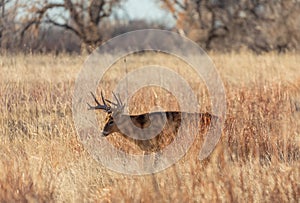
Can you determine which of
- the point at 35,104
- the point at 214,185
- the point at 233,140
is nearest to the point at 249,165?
the point at 233,140

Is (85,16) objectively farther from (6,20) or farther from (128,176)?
(128,176)

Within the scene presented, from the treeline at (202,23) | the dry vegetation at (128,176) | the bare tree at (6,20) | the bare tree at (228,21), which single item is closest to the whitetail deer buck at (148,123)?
the dry vegetation at (128,176)

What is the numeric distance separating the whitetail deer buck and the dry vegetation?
31cm

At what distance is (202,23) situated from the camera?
24.4m

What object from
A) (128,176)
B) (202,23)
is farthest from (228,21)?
(128,176)

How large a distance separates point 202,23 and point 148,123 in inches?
769

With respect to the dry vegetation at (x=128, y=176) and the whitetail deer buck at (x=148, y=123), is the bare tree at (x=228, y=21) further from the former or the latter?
the whitetail deer buck at (x=148, y=123)

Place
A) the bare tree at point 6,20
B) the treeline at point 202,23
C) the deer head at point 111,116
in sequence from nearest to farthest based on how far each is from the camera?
the deer head at point 111,116
the bare tree at point 6,20
the treeline at point 202,23

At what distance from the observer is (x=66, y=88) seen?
7375mm

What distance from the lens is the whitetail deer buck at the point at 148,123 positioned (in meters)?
5.20

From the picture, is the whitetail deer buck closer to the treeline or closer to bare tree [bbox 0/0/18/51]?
bare tree [bbox 0/0/18/51]

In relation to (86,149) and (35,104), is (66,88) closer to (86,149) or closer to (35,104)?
(35,104)

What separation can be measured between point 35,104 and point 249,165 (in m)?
2.93

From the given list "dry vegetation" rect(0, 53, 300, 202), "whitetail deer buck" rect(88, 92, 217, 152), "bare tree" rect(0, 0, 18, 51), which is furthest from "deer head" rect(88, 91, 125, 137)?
"bare tree" rect(0, 0, 18, 51)
